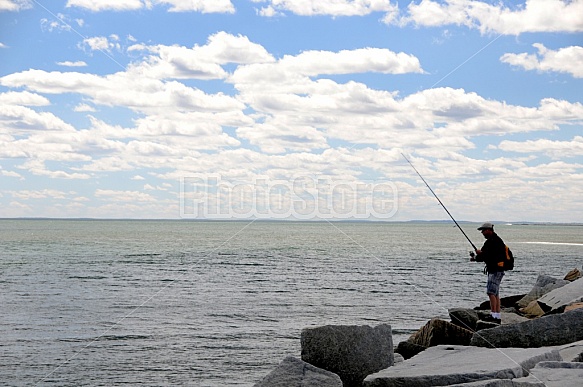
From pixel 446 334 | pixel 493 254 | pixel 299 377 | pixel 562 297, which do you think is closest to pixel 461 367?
pixel 299 377

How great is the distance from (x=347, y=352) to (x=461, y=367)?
5.75ft

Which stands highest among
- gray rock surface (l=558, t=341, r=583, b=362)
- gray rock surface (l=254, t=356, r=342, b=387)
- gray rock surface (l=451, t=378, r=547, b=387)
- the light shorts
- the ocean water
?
the light shorts

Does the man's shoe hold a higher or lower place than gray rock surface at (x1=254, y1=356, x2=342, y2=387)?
higher

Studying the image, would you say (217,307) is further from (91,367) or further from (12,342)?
(91,367)

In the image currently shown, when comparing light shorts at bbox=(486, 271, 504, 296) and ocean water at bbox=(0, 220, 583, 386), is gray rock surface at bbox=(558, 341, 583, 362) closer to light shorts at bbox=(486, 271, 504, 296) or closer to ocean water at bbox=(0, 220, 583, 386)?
light shorts at bbox=(486, 271, 504, 296)

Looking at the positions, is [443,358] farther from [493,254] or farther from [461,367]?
[493,254]

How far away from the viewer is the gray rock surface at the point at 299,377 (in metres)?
8.67

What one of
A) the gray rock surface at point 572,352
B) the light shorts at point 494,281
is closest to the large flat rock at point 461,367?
the gray rock surface at point 572,352

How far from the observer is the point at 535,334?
417 inches

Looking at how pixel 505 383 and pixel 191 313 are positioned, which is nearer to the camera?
pixel 505 383

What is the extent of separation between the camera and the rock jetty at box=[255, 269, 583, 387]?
7996 millimetres

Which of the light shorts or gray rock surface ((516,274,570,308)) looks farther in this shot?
gray rock surface ((516,274,570,308))

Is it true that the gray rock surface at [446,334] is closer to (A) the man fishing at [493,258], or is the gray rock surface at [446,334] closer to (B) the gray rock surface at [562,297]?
(A) the man fishing at [493,258]

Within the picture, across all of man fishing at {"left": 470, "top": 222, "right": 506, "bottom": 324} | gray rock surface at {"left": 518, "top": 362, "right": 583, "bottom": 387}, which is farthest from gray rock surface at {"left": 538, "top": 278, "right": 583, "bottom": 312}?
gray rock surface at {"left": 518, "top": 362, "right": 583, "bottom": 387}
